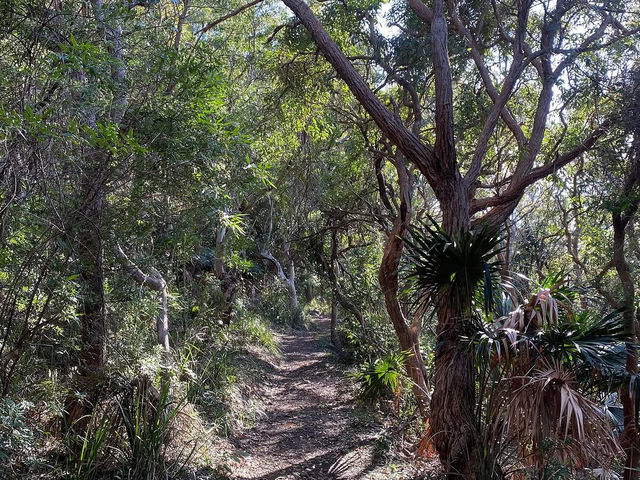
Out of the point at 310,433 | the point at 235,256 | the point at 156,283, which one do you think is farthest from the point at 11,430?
the point at 310,433

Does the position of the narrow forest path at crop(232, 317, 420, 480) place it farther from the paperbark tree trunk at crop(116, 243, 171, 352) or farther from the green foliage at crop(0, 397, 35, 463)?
the green foliage at crop(0, 397, 35, 463)

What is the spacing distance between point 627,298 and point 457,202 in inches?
83.0

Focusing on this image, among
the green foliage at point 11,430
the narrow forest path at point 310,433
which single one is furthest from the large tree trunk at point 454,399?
the green foliage at point 11,430

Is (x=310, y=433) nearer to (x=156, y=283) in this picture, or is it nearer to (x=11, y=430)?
(x=156, y=283)

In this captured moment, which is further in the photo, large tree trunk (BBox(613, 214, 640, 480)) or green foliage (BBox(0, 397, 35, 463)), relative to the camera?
large tree trunk (BBox(613, 214, 640, 480))

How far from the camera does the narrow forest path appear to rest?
6672mm

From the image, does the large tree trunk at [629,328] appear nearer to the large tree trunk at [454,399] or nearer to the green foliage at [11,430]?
the large tree trunk at [454,399]

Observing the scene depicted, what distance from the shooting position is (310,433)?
8430 millimetres

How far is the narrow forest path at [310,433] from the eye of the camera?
6.67m

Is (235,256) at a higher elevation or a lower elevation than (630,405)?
higher

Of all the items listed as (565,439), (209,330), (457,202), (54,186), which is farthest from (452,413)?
(209,330)

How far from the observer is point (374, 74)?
11039mm

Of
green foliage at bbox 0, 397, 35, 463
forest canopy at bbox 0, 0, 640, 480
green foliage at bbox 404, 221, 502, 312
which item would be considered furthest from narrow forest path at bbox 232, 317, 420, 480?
green foliage at bbox 0, 397, 35, 463

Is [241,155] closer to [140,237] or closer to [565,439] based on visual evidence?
[140,237]
